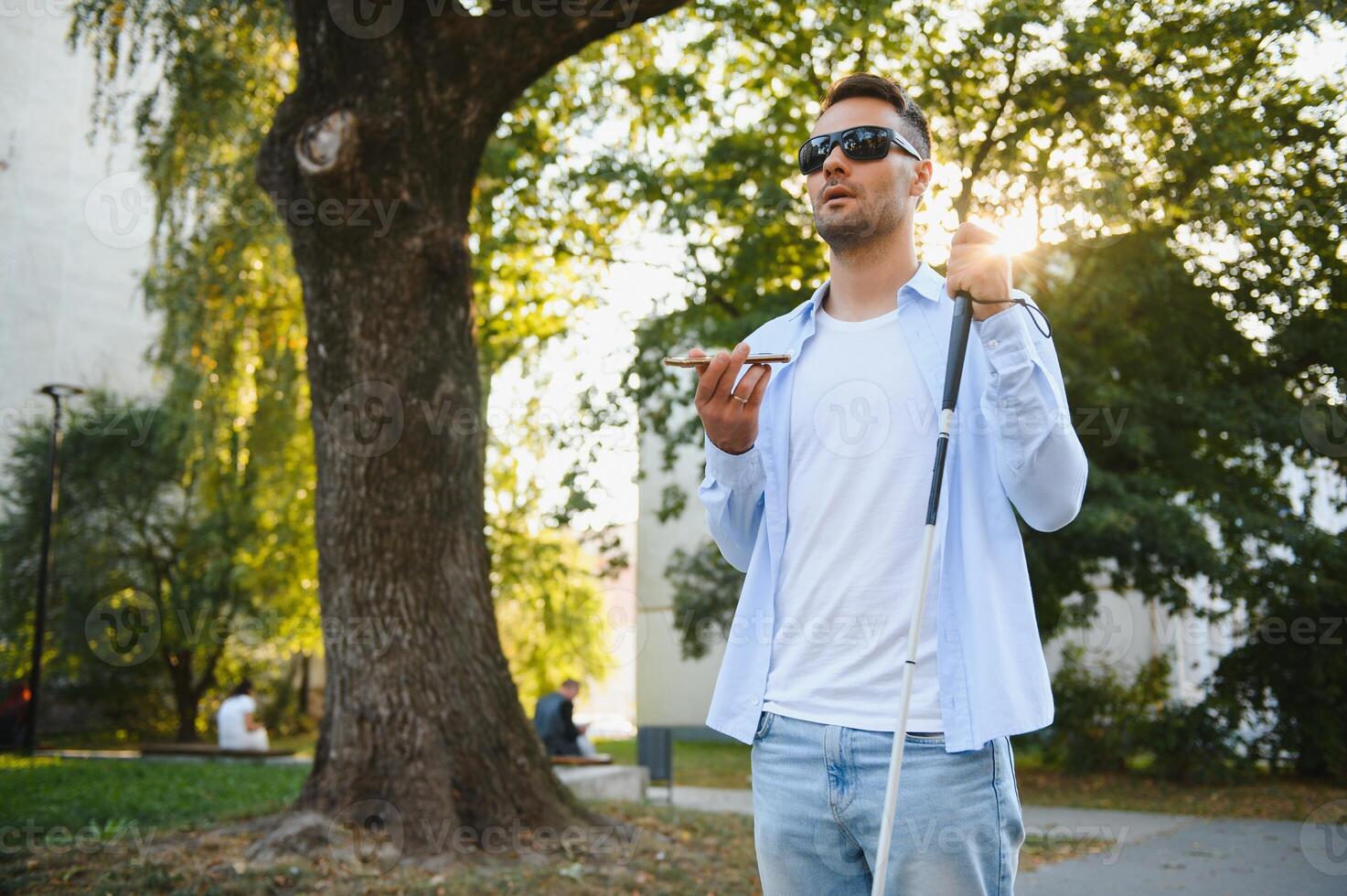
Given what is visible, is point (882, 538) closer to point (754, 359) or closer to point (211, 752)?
point (754, 359)

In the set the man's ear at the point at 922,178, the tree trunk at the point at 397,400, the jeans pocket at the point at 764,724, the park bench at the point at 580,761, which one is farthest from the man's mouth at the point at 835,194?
the park bench at the point at 580,761

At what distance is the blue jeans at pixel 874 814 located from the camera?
1.96 meters

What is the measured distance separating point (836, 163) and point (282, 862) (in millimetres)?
5157

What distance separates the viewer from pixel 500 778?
269 inches

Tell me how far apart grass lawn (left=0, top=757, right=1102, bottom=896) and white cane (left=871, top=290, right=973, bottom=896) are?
4.34 meters

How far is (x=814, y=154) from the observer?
248 centimetres

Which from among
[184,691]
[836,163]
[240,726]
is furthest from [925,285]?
[184,691]

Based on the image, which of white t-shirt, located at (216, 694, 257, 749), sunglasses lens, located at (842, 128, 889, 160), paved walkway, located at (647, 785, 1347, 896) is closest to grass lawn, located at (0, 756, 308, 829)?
white t-shirt, located at (216, 694, 257, 749)

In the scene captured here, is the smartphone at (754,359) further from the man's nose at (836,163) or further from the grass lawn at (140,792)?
the grass lawn at (140,792)

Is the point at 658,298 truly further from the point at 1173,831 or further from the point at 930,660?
the point at 930,660

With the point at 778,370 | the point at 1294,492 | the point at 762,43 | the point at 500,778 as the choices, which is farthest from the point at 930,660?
the point at 1294,492

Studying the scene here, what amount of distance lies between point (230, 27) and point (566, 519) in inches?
231

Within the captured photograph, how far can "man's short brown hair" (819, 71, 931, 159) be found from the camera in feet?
8.17

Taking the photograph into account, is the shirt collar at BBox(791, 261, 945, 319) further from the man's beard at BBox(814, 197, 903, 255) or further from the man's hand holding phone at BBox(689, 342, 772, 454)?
the man's hand holding phone at BBox(689, 342, 772, 454)
